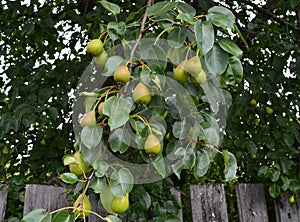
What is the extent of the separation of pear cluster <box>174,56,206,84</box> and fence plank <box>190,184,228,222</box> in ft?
2.88

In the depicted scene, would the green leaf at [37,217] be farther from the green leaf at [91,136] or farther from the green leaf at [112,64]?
the green leaf at [112,64]

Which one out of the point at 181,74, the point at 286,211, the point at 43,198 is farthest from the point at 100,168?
the point at 286,211

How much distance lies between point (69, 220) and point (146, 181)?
2.24 ft

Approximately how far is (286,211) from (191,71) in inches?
44.9

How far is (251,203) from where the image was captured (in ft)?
5.59

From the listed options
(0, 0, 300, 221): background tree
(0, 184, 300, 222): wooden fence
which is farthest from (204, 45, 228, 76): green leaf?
(0, 184, 300, 222): wooden fence

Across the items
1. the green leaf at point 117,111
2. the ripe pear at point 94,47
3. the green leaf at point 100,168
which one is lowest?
the green leaf at point 100,168

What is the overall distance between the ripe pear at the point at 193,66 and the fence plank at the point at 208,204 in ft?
3.02

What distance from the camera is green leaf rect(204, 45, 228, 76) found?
0.78m

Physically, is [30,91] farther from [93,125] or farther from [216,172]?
[216,172]

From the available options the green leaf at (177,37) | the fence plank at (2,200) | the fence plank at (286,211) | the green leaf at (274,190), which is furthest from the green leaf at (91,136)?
the fence plank at (286,211)

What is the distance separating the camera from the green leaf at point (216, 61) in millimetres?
779

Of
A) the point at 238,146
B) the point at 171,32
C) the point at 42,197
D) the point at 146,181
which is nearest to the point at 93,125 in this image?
the point at 171,32

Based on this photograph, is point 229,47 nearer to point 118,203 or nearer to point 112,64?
point 112,64
